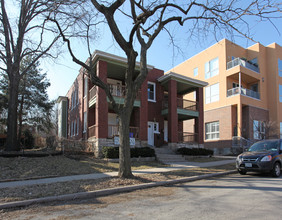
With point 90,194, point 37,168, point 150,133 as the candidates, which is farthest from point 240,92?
point 90,194

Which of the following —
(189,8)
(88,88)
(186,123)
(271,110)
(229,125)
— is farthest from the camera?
(186,123)

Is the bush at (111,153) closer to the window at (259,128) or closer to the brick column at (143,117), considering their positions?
the brick column at (143,117)

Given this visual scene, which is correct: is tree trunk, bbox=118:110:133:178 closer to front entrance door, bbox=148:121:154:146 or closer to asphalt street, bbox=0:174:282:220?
asphalt street, bbox=0:174:282:220

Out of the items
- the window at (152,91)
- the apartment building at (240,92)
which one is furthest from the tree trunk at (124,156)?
the apartment building at (240,92)

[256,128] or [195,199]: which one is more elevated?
[256,128]

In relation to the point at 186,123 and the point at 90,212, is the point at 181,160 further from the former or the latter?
the point at 186,123

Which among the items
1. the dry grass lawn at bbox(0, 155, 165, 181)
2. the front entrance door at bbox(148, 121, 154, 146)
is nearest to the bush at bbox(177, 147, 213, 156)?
the front entrance door at bbox(148, 121, 154, 146)

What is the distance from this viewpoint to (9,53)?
1659 cm

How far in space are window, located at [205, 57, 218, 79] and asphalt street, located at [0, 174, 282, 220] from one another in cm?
2228

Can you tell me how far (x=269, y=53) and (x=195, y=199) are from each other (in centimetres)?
2804

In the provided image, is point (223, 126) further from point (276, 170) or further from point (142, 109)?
point (276, 170)

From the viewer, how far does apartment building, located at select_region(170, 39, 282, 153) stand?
24484 millimetres

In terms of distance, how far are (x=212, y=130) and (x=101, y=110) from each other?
51.5 ft

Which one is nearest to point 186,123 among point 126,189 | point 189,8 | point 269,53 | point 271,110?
point 271,110
